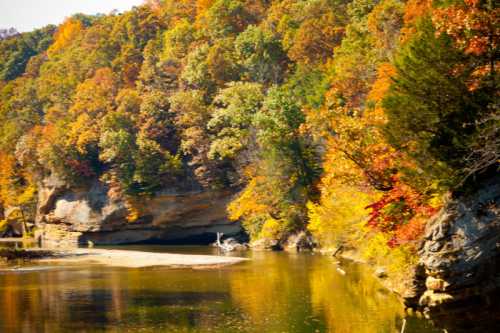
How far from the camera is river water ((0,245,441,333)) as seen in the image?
32.6 meters

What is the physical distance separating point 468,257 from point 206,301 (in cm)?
A: 1527

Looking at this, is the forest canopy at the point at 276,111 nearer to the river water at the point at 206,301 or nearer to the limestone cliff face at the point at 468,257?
the limestone cliff face at the point at 468,257

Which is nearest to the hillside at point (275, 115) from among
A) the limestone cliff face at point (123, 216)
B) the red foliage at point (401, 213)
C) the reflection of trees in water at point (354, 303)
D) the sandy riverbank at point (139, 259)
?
the red foliage at point (401, 213)

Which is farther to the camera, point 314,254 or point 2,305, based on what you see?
point 314,254

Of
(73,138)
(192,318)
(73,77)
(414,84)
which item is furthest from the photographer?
(73,77)

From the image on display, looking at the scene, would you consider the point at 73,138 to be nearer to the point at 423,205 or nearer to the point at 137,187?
the point at 137,187

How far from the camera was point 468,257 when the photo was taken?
29.6 m

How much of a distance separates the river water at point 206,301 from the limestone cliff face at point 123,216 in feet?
104

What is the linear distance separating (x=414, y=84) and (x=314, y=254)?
1379 inches

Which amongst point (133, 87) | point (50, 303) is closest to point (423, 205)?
point (50, 303)

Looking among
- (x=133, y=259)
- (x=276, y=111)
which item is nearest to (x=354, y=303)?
(x=133, y=259)

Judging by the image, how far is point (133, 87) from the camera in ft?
363

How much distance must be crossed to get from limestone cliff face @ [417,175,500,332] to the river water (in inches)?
69.1

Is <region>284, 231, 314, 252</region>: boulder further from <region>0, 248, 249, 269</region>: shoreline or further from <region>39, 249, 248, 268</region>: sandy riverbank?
<region>39, 249, 248, 268</region>: sandy riverbank
